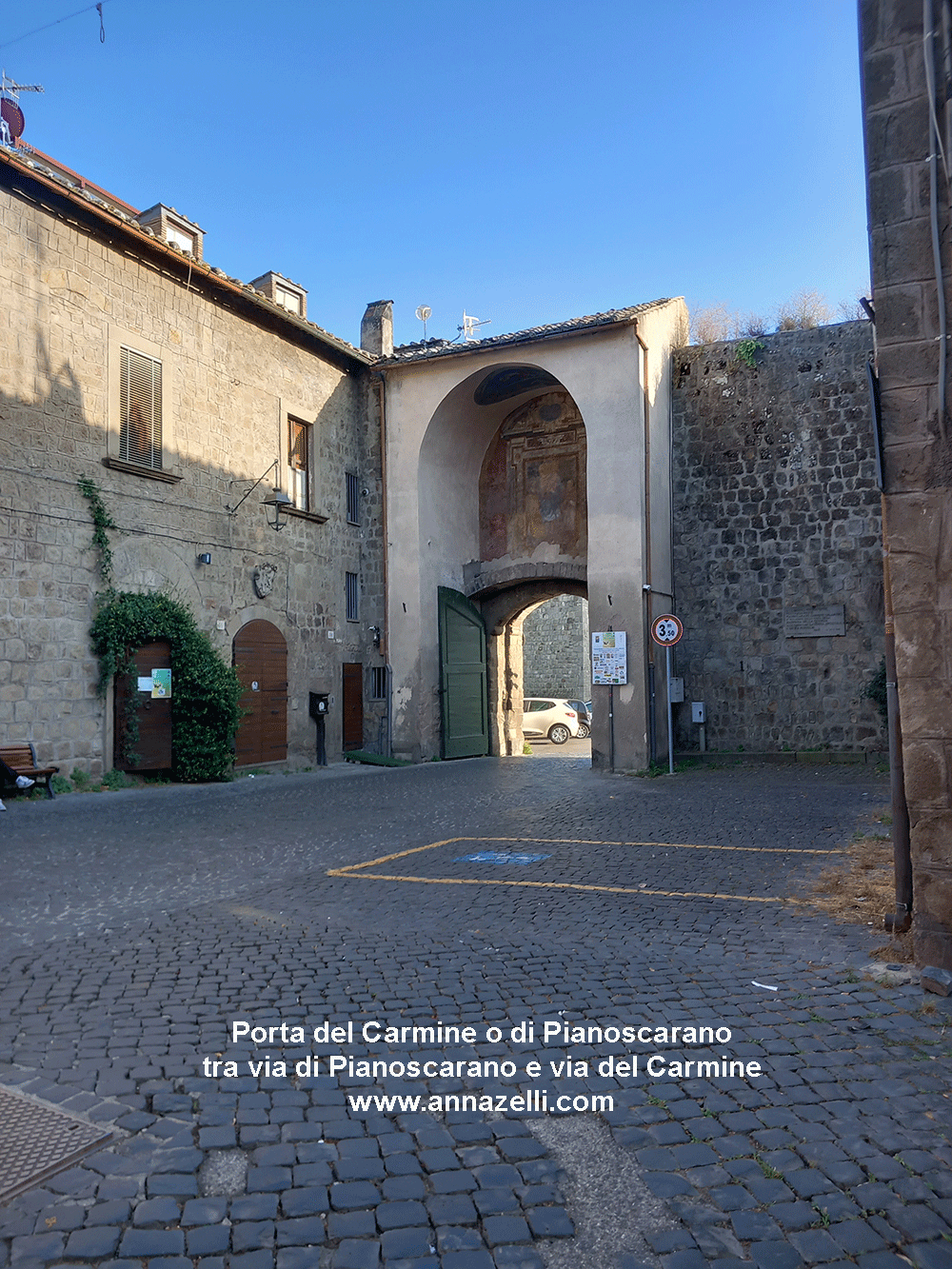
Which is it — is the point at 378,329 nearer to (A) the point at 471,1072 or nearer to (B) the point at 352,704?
(B) the point at 352,704

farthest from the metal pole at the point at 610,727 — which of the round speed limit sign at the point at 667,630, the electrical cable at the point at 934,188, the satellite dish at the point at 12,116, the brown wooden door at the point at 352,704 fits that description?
the satellite dish at the point at 12,116

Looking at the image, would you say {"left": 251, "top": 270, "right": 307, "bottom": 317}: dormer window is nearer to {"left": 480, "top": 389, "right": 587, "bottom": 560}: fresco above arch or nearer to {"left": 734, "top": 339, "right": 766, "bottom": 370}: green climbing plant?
{"left": 480, "top": 389, "right": 587, "bottom": 560}: fresco above arch

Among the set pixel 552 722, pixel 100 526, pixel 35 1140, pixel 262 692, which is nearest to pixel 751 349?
pixel 262 692

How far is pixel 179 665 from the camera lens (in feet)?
46.0

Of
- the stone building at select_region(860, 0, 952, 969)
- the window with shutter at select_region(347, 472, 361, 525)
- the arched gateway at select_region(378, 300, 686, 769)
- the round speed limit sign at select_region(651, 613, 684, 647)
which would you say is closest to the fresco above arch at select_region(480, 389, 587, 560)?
the arched gateway at select_region(378, 300, 686, 769)

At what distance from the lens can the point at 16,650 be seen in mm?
11891

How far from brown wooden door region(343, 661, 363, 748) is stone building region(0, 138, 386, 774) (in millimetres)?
41

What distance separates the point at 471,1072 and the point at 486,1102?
234mm

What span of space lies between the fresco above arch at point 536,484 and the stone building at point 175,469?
257cm

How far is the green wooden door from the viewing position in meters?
18.8

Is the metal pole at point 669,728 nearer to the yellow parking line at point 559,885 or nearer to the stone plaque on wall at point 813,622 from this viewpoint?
the stone plaque on wall at point 813,622

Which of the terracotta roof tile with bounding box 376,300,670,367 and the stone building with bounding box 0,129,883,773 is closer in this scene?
the stone building with bounding box 0,129,883,773

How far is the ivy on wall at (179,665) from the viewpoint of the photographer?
13.1m

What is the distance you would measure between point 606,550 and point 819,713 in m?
4.71
